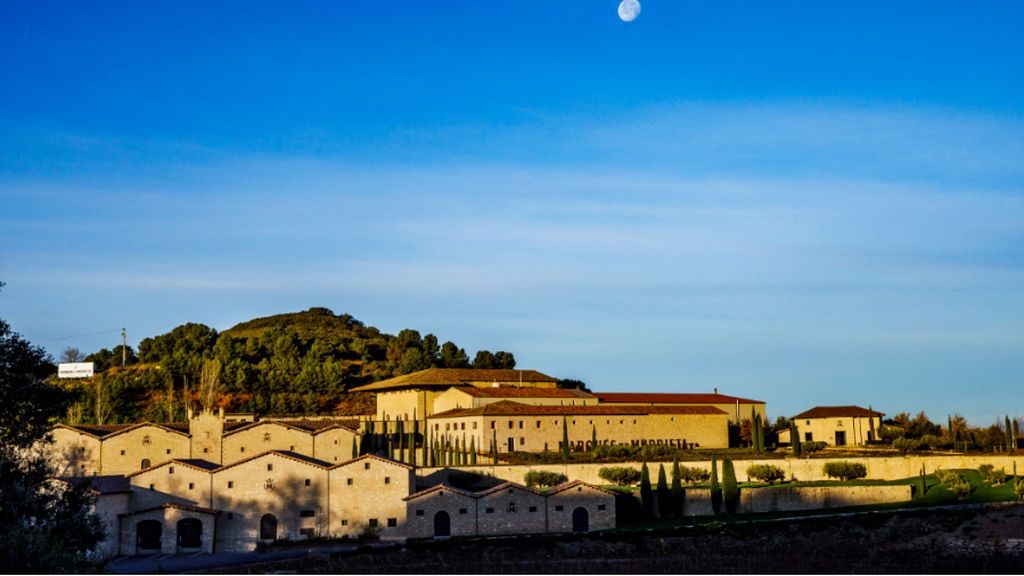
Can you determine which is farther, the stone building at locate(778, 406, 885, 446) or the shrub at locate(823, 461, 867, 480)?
the stone building at locate(778, 406, 885, 446)

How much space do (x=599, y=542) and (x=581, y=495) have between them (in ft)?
13.2

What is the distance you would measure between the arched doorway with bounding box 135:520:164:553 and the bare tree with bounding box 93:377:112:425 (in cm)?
3261

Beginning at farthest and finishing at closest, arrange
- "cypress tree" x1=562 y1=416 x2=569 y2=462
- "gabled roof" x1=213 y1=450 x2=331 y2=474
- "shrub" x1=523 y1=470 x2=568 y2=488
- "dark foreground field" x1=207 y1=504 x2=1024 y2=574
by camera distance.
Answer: "cypress tree" x1=562 y1=416 x2=569 y2=462 → "shrub" x1=523 y1=470 x2=568 y2=488 → "gabled roof" x1=213 y1=450 x2=331 y2=474 → "dark foreground field" x1=207 y1=504 x2=1024 y2=574

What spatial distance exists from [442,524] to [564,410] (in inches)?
872

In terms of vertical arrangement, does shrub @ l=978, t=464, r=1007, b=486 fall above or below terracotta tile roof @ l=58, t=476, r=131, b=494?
below

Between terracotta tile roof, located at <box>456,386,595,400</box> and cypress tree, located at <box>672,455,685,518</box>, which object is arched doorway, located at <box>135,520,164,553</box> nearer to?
cypress tree, located at <box>672,455,685,518</box>

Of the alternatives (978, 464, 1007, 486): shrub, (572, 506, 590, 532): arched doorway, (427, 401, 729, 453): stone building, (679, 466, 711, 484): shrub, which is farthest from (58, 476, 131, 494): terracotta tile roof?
(978, 464, 1007, 486): shrub

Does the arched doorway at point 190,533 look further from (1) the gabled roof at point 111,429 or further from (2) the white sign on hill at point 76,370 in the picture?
(2) the white sign on hill at point 76,370

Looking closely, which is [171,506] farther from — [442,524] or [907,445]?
[907,445]

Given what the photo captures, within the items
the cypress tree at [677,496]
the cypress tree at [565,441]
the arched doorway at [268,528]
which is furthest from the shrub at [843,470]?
the arched doorway at [268,528]

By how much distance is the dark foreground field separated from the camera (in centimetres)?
4269

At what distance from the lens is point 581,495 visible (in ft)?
169

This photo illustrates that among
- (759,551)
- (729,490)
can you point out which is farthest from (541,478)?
(759,551)

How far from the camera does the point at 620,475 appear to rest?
196 feet
